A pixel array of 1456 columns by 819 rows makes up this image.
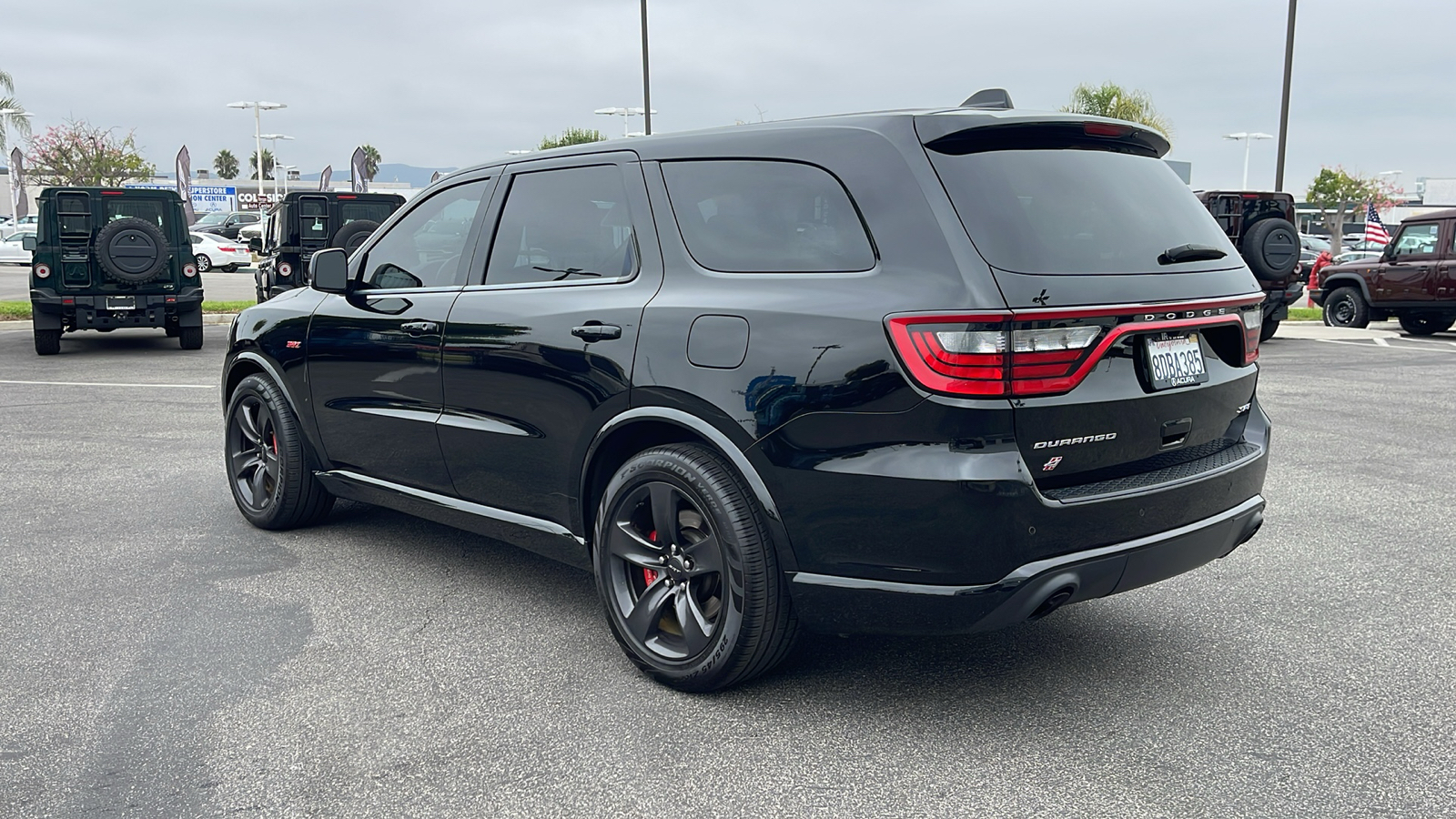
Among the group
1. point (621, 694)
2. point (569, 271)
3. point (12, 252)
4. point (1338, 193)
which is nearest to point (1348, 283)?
point (569, 271)

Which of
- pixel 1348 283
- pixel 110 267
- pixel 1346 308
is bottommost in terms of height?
pixel 1346 308

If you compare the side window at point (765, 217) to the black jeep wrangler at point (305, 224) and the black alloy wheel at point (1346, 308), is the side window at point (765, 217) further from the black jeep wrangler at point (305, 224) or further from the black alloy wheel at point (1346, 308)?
the black alloy wheel at point (1346, 308)

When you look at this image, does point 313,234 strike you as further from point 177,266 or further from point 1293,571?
point 1293,571

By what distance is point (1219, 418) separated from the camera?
3639 millimetres

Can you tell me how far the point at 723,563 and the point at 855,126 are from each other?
52.0 inches

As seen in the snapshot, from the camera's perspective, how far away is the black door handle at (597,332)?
3.77 metres

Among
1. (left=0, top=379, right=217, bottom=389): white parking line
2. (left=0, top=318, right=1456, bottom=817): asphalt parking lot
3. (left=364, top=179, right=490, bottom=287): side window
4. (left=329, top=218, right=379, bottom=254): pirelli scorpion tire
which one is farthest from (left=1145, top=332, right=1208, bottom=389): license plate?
(left=329, top=218, right=379, bottom=254): pirelli scorpion tire

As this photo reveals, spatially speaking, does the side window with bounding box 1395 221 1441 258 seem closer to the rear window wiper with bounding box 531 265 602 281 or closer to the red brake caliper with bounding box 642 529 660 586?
the rear window wiper with bounding box 531 265 602 281

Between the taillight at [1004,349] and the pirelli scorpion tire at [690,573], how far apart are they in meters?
0.70

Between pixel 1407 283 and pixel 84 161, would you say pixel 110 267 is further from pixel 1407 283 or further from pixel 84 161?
pixel 84 161

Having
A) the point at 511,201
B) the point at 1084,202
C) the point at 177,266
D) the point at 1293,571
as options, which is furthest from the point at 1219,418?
the point at 177,266

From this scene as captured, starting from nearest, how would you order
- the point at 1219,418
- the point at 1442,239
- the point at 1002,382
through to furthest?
the point at 1002,382 < the point at 1219,418 < the point at 1442,239

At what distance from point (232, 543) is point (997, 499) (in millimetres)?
3812

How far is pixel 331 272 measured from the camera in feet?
16.0
